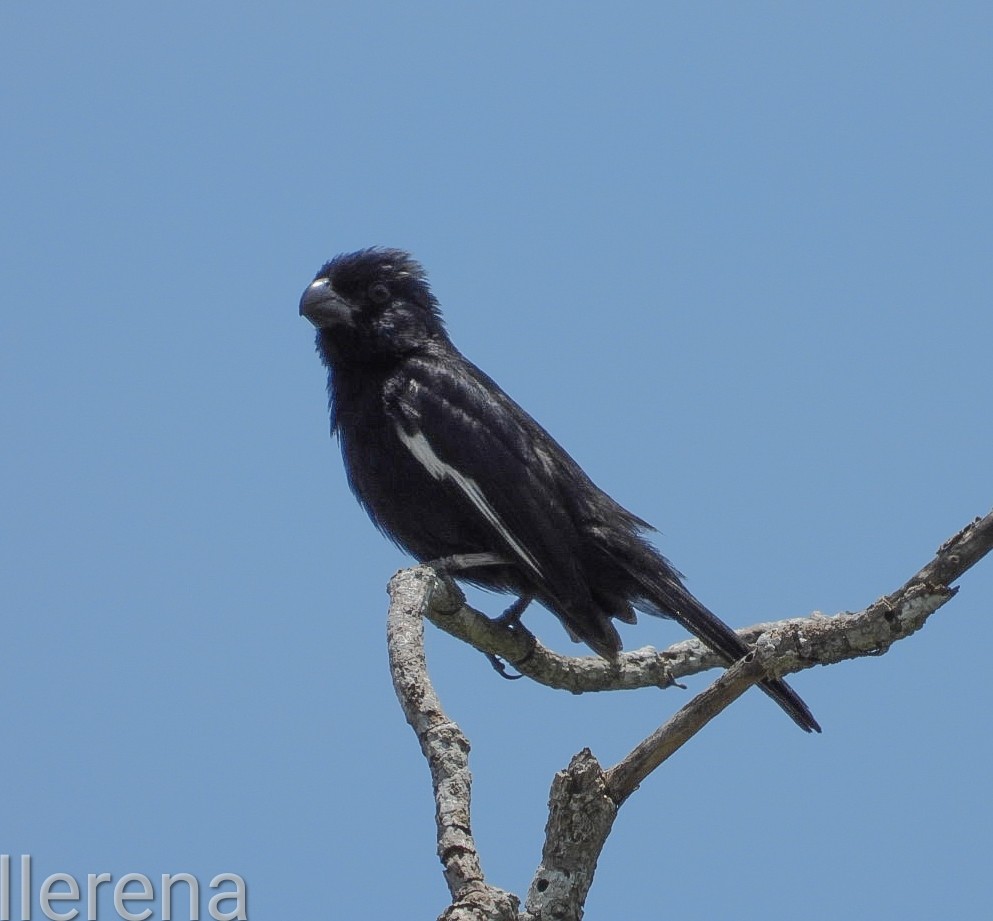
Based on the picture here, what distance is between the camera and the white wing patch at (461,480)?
247 inches

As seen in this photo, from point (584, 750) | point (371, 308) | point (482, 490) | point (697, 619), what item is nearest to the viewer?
point (584, 750)

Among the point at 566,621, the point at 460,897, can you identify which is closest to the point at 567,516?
the point at 566,621

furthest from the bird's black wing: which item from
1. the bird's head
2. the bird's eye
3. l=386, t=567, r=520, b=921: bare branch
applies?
l=386, t=567, r=520, b=921: bare branch

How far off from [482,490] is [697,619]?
3.73 ft

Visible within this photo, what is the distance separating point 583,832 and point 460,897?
0.48 m

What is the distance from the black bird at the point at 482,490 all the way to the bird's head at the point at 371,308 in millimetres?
11

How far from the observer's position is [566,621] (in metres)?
6.39

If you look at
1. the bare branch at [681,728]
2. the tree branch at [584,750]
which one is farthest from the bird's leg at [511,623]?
the bare branch at [681,728]

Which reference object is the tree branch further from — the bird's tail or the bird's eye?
the bird's eye

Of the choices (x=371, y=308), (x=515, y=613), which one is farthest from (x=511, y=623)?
(x=371, y=308)

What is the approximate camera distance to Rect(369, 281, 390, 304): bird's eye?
7227mm

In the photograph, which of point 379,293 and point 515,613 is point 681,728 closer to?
point 515,613

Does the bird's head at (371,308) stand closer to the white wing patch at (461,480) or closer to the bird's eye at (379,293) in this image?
the bird's eye at (379,293)

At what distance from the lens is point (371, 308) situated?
23.6ft
